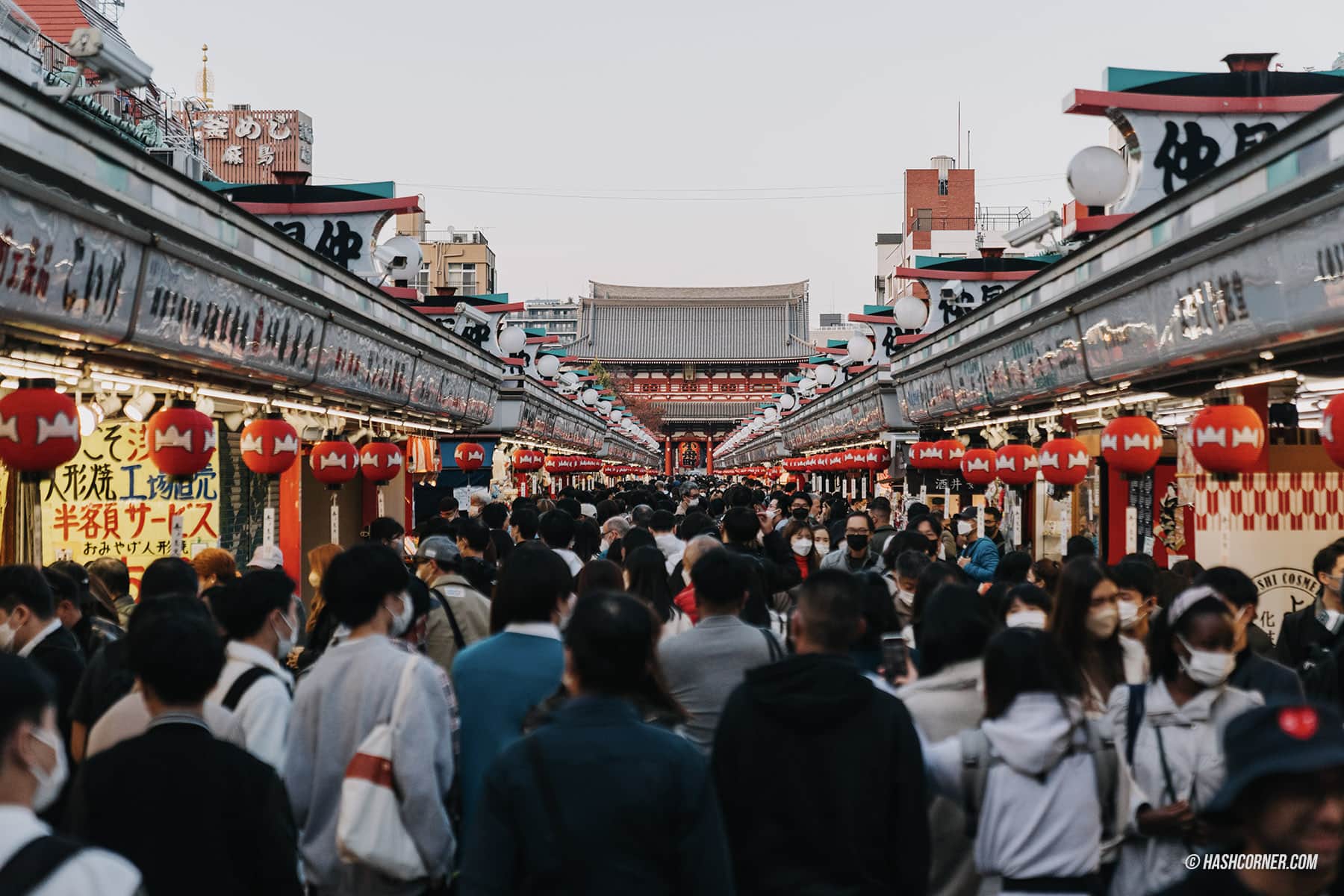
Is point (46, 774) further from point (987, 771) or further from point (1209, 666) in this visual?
point (1209, 666)

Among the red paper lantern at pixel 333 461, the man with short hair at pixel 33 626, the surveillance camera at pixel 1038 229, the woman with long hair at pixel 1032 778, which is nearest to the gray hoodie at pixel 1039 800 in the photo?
the woman with long hair at pixel 1032 778

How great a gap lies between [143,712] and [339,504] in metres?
16.6

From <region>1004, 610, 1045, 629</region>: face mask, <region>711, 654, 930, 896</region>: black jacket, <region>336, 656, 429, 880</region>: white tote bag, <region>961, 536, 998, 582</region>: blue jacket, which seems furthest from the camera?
<region>961, 536, 998, 582</region>: blue jacket

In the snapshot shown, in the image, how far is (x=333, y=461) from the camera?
44.5ft

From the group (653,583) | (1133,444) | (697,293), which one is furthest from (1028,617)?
(697,293)

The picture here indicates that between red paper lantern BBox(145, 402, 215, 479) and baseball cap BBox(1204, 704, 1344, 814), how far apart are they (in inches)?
308

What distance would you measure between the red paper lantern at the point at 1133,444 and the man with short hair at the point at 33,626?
7571 millimetres

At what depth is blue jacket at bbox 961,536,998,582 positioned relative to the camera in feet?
41.4

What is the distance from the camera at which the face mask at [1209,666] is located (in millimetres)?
4625

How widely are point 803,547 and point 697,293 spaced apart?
88932 mm

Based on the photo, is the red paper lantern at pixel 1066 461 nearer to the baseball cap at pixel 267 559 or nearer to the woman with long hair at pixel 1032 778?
the baseball cap at pixel 267 559

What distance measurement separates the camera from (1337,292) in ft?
22.4

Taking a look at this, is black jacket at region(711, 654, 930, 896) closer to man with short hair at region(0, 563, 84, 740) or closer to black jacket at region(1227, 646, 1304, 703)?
black jacket at region(1227, 646, 1304, 703)

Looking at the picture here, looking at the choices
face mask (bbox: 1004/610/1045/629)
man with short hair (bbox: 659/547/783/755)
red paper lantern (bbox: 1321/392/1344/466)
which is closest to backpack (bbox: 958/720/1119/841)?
A: man with short hair (bbox: 659/547/783/755)
